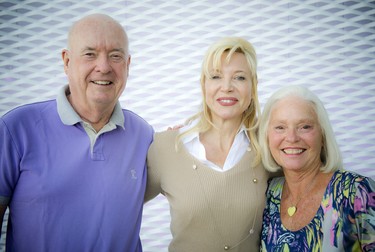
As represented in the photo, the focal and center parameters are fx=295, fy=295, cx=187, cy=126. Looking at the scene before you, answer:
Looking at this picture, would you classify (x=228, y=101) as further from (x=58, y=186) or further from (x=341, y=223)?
(x=58, y=186)

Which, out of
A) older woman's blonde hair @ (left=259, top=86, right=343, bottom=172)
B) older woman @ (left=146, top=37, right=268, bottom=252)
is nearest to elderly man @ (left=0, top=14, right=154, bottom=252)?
older woman @ (left=146, top=37, right=268, bottom=252)

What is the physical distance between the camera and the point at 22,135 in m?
1.10

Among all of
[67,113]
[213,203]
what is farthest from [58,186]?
[213,203]

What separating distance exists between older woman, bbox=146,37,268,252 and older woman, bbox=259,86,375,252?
0.25 feet

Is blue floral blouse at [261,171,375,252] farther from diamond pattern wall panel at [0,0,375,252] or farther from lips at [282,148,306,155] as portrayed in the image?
diamond pattern wall panel at [0,0,375,252]

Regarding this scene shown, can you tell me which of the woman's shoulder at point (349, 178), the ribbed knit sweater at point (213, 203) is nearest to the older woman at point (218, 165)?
the ribbed knit sweater at point (213, 203)

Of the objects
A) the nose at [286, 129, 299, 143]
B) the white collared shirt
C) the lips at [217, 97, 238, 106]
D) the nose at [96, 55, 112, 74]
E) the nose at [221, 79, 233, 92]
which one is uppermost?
the nose at [96, 55, 112, 74]

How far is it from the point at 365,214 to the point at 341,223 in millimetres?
78

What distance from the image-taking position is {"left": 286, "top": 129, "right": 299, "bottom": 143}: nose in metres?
1.11

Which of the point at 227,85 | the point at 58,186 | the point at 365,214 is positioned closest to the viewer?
the point at 365,214

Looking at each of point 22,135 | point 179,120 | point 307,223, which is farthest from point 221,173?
point 179,120

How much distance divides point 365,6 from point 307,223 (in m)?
1.77

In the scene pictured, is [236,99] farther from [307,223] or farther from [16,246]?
[16,246]

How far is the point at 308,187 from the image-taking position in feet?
3.76
